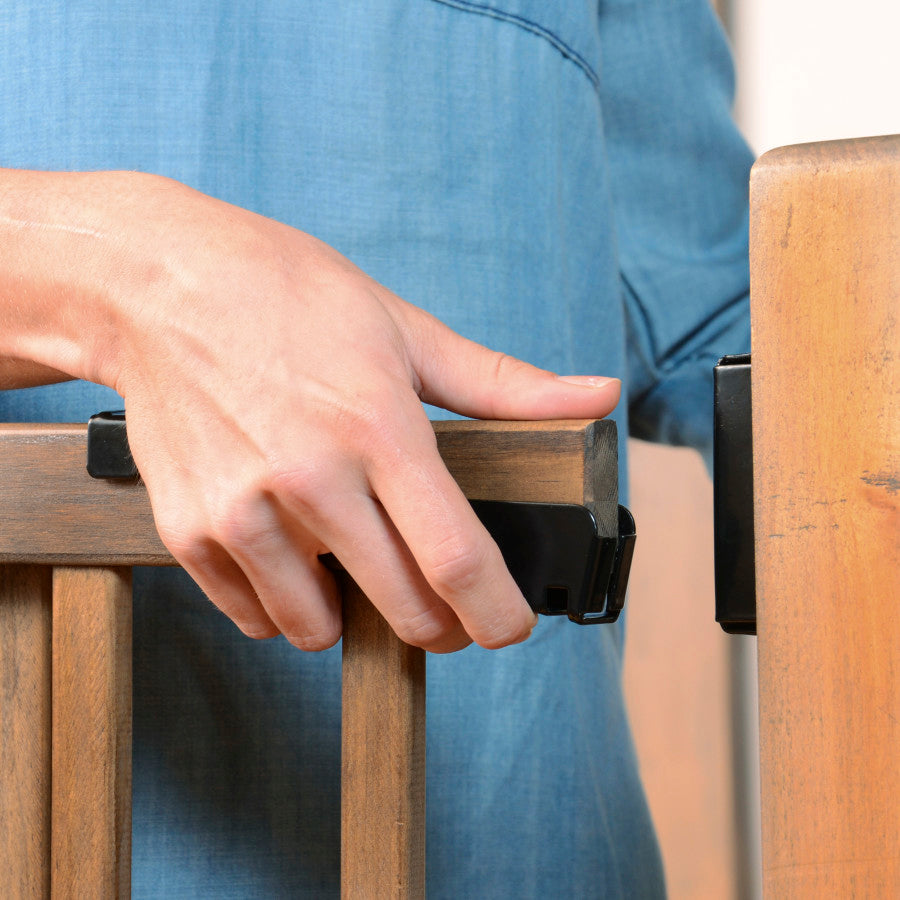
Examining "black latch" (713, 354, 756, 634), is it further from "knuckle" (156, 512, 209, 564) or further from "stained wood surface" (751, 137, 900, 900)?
"knuckle" (156, 512, 209, 564)

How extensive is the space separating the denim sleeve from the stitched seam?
138mm

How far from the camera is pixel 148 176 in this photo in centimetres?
31

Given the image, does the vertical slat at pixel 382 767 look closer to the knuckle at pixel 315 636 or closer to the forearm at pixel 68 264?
the knuckle at pixel 315 636

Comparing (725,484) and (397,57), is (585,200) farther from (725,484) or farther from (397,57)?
(725,484)

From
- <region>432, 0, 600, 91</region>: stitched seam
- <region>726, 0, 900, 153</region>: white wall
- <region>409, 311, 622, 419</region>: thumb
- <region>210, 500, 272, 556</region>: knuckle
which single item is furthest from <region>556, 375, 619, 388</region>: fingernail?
<region>726, 0, 900, 153</region>: white wall

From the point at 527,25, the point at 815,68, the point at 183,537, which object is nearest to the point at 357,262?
the point at 527,25

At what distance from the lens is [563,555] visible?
0.83 ft

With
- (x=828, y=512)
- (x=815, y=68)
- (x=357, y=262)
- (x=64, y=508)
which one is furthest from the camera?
(x=815, y=68)

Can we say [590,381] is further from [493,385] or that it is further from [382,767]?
[382,767]

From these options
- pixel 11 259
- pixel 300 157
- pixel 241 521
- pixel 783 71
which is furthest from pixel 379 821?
pixel 783 71

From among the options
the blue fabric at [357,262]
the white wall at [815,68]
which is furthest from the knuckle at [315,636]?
the white wall at [815,68]

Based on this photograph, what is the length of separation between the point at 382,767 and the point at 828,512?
0.51 feet

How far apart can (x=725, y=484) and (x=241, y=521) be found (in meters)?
0.14

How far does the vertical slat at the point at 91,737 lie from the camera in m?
0.32
